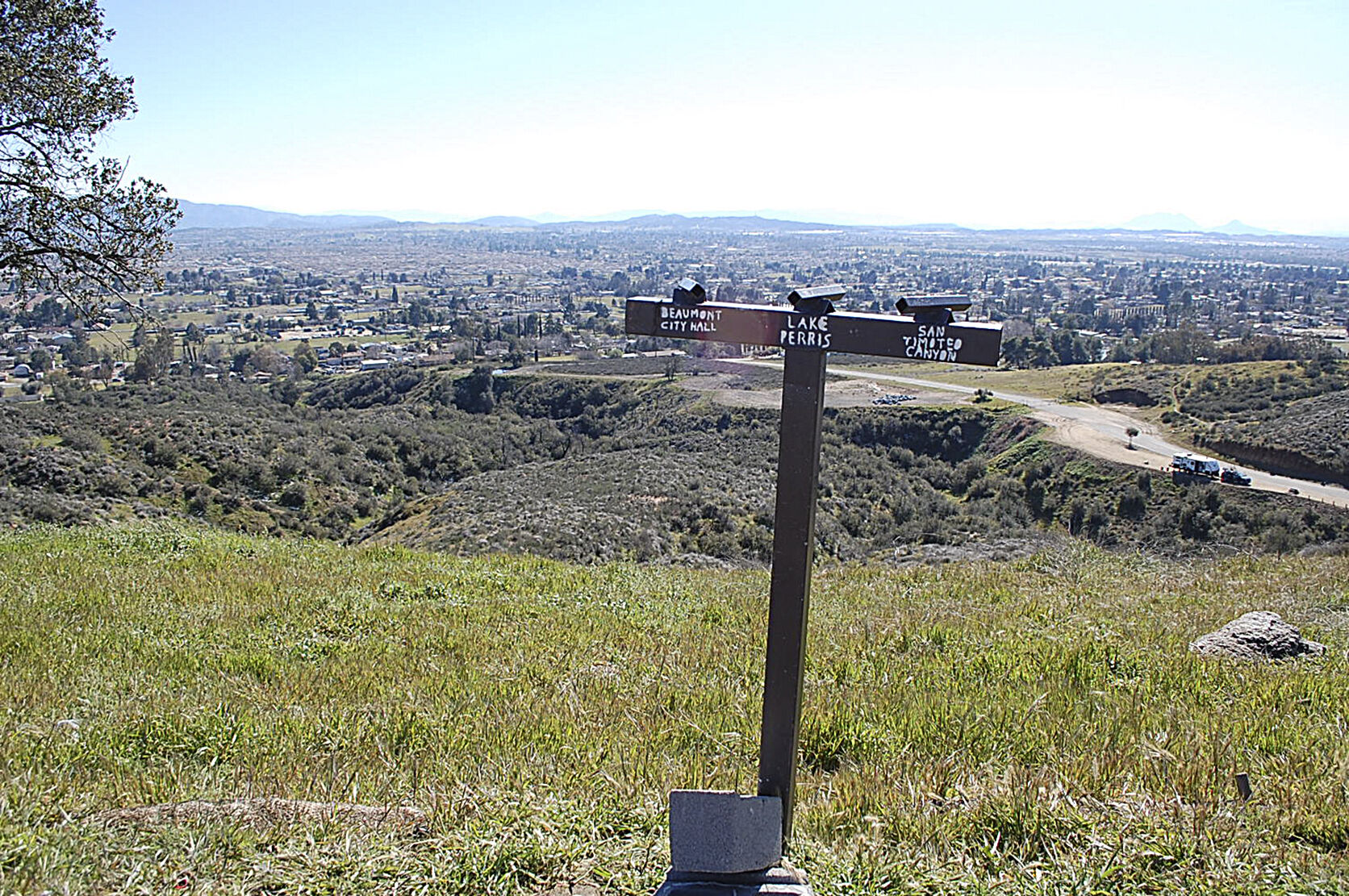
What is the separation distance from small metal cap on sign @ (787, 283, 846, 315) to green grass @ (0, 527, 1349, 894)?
1.85 metres

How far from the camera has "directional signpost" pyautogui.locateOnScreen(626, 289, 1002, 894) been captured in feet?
9.32

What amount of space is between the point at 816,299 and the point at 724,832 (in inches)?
69.8

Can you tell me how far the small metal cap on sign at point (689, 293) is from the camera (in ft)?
9.93

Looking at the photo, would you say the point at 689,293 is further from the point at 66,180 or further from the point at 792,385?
the point at 66,180

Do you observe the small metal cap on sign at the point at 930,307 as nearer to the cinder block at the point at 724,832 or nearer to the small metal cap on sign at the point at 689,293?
the small metal cap on sign at the point at 689,293

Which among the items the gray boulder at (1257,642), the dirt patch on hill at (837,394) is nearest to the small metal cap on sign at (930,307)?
the gray boulder at (1257,642)

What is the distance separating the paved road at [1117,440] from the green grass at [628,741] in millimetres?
23004

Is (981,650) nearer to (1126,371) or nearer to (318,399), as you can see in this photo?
(1126,371)

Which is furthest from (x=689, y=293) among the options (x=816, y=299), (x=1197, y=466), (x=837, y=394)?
(x=837, y=394)

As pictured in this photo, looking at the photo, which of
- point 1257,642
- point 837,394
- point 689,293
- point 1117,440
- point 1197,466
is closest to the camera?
point 689,293

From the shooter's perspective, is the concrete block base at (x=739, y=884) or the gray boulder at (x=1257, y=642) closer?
the concrete block base at (x=739, y=884)

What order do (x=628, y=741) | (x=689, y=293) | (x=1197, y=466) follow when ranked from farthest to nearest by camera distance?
(x=1197, y=466)
(x=628, y=741)
(x=689, y=293)

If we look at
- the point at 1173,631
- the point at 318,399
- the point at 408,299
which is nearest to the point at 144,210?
the point at 1173,631

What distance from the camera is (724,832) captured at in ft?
9.53
